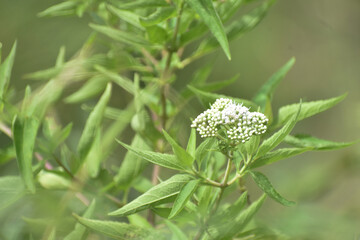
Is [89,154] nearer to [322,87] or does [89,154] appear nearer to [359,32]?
[322,87]

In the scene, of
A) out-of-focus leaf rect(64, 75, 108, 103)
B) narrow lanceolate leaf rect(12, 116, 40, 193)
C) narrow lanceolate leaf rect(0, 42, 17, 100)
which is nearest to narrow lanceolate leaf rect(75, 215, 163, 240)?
narrow lanceolate leaf rect(12, 116, 40, 193)

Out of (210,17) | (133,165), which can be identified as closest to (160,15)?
(210,17)

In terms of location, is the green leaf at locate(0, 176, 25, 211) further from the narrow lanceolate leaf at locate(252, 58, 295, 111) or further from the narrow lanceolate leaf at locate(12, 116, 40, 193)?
the narrow lanceolate leaf at locate(252, 58, 295, 111)

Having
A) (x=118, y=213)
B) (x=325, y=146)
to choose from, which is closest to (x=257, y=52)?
(x=325, y=146)

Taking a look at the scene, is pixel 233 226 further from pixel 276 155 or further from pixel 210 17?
pixel 210 17

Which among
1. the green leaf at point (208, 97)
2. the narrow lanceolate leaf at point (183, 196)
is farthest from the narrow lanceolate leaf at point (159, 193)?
the green leaf at point (208, 97)

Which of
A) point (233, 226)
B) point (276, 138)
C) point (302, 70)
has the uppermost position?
point (276, 138)
